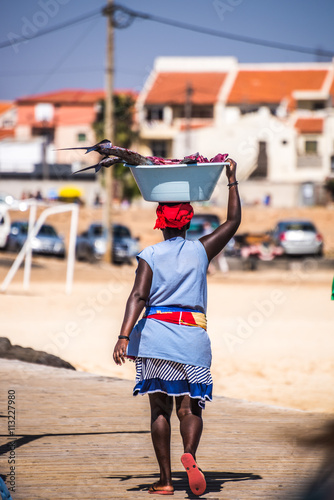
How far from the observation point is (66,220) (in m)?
45.8

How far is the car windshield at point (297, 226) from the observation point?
99.3 ft

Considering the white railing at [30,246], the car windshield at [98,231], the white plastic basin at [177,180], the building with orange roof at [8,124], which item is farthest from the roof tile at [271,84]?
the white plastic basin at [177,180]

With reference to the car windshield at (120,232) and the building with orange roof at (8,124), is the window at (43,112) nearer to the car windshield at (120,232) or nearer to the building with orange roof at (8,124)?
the building with orange roof at (8,124)

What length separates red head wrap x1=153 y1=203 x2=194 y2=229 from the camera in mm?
3793

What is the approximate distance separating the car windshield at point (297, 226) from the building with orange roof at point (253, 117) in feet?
83.9

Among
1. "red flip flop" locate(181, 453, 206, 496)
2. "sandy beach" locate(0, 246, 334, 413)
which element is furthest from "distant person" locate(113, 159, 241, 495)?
"sandy beach" locate(0, 246, 334, 413)

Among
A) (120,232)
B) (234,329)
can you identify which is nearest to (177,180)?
(234,329)

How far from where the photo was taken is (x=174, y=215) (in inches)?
149

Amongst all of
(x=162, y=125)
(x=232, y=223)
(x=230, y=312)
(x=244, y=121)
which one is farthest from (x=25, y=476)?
(x=162, y=125)

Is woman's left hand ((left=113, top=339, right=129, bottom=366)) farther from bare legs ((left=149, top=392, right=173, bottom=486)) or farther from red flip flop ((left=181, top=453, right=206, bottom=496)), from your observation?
red flip flop ((left=181, top=453, right=206, bottom=496))

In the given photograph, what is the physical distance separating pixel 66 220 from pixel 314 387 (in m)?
37.4

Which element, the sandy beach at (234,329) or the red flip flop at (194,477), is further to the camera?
the sandy beach at (234,329)

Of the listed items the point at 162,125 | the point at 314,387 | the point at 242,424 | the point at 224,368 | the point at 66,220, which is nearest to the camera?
the point at 242,424

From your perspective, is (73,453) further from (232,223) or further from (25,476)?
(232,223)
